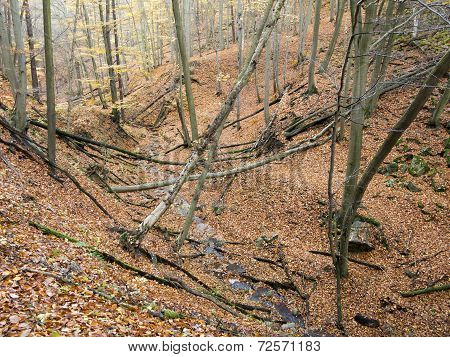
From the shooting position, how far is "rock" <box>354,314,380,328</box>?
7.12 m

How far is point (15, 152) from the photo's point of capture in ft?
28.0

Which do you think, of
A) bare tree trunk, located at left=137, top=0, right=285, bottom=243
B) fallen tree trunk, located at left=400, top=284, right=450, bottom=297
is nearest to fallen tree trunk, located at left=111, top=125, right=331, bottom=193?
bare tree trunk, located at left=137, top=0, right=285, bottom=243

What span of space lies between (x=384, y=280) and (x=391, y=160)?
5144 mm

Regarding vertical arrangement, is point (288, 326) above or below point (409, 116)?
below

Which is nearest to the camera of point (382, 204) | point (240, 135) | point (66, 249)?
point (66, 249)

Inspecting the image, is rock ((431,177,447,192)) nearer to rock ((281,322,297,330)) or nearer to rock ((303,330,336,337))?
rock ((303,330,336,337))

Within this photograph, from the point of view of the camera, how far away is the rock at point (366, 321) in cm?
712

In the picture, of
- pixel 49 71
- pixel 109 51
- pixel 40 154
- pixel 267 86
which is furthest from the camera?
pixel 109 51

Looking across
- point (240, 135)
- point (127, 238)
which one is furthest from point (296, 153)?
point (127, 238)

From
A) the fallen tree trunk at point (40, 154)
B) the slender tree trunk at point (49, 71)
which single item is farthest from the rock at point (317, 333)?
the slender tree trunk at point (49, 71)

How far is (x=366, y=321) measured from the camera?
7203 millimetres

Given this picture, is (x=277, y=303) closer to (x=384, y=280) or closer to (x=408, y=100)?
(x=384, y=280)

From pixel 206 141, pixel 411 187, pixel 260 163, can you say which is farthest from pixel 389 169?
pixel 206 141

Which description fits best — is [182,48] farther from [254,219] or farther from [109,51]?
[109,51]
